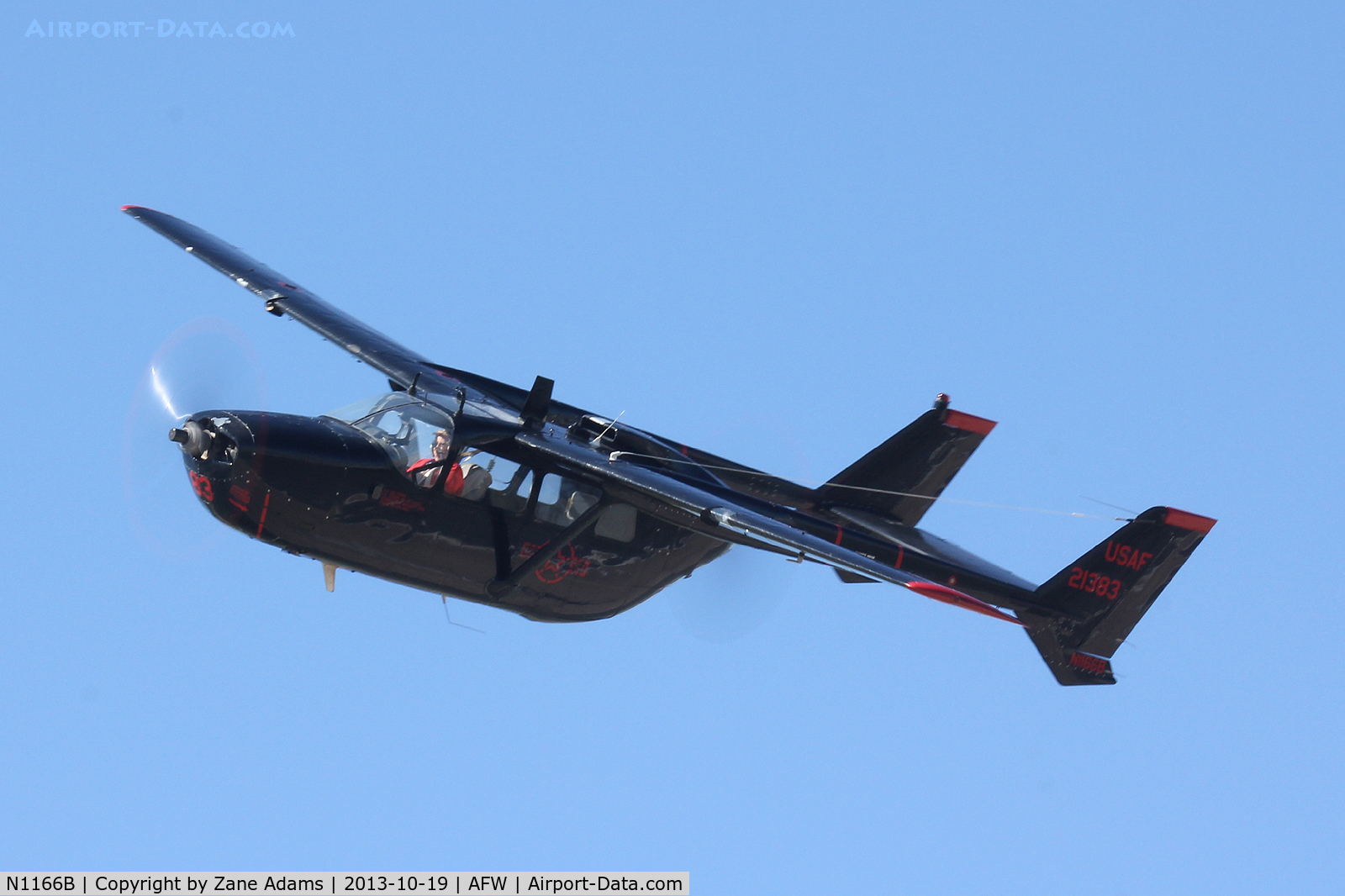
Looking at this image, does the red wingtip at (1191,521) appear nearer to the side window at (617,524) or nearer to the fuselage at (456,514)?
the fuselage at (456,514)

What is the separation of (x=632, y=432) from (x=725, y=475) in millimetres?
2745

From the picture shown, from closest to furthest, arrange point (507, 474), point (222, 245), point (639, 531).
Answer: point (507, 474)
point (639, 531)
point (222, 245)

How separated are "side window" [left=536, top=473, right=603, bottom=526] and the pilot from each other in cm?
96

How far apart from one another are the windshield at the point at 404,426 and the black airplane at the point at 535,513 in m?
0.03

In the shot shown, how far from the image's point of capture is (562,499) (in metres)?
23.9

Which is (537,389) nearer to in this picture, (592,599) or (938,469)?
(592,599)

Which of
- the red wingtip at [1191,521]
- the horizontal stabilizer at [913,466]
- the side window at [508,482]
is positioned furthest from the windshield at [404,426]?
the red wingtip at [1191,521]

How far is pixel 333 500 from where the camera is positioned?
22266 mm

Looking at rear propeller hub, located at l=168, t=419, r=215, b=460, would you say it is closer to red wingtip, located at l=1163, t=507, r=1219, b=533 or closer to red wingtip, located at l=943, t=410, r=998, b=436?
red wingtip, located at l=943, t=410, r=998, b=436

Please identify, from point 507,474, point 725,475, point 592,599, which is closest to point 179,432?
point 507,474

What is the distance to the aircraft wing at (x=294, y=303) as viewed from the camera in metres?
24.8

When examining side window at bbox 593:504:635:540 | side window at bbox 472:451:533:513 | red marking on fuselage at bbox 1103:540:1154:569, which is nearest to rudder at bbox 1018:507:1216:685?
red marking on fuselage at bbox 1103:540:1154:569

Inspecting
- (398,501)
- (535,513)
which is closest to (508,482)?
(535,513)

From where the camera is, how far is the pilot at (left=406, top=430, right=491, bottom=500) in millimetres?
22656
